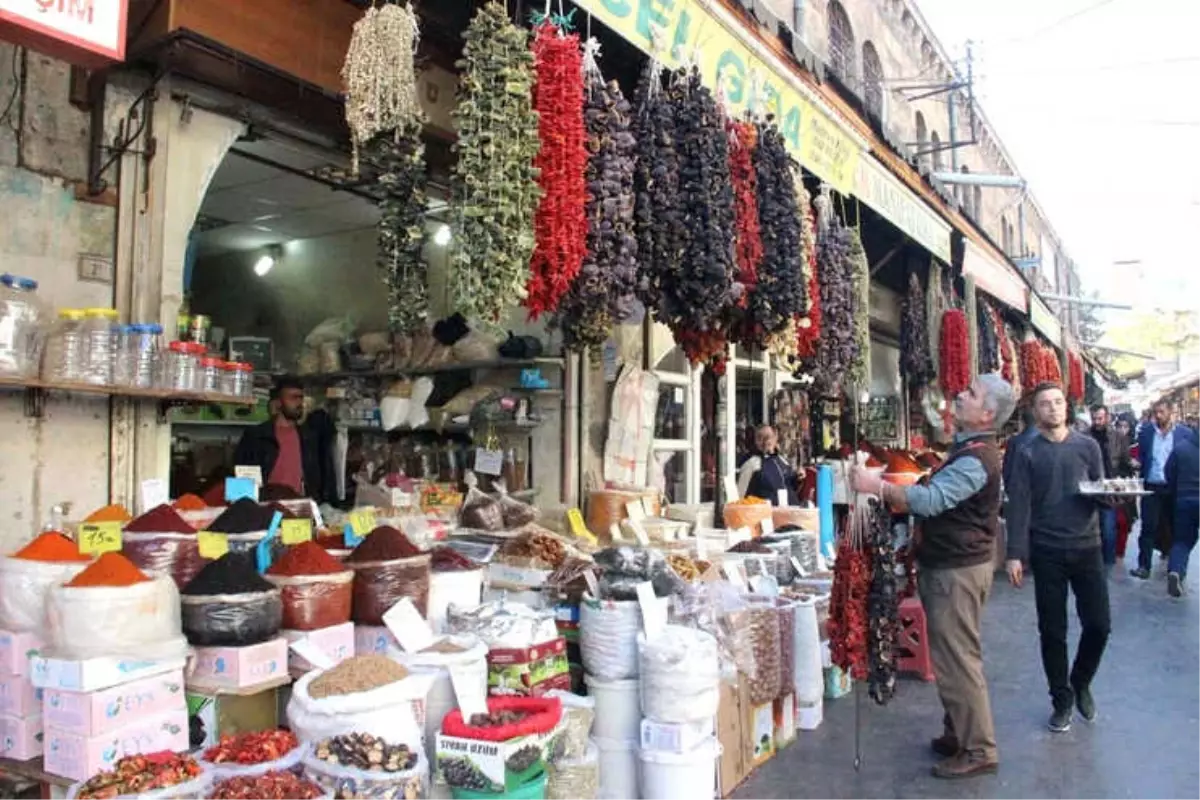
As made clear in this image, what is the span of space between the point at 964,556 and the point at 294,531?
299cm

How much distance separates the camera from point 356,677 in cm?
276

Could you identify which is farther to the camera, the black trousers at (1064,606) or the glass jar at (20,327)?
the black trousers at (1064,606)

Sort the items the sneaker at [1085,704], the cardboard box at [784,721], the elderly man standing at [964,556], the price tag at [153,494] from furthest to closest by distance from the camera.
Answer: the sneaker at [1085,704], the cardboard box at [784,721], the elderly man standing at [964,556], the price tag at [153,494]

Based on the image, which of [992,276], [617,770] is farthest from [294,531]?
[992,276]

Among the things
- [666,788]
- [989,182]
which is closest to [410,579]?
[666,788]

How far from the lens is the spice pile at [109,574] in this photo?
8.84 ft

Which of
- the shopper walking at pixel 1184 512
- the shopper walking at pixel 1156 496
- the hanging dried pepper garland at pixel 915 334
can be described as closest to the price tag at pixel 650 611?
the hanging dried pepper garland at pixel 915 334

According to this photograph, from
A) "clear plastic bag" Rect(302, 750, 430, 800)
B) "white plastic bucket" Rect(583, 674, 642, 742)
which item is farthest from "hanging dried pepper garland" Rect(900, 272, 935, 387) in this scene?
"clear plastic bag" Rect(302, 750, 430, 800)

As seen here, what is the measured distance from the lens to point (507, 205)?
295 centimetres

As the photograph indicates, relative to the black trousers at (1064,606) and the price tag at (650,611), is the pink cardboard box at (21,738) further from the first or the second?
the black trousers at (1064,606)

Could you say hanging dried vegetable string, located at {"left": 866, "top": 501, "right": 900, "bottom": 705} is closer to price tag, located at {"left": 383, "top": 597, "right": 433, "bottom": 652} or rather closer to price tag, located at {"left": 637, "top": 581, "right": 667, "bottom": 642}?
price tag, located at {"left": 637, "top": 581, "right": 667, "bottom": 642}

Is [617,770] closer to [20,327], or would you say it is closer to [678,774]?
[678,774]

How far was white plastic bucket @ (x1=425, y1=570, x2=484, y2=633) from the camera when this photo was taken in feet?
11.8

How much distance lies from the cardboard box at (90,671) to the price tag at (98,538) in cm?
43
